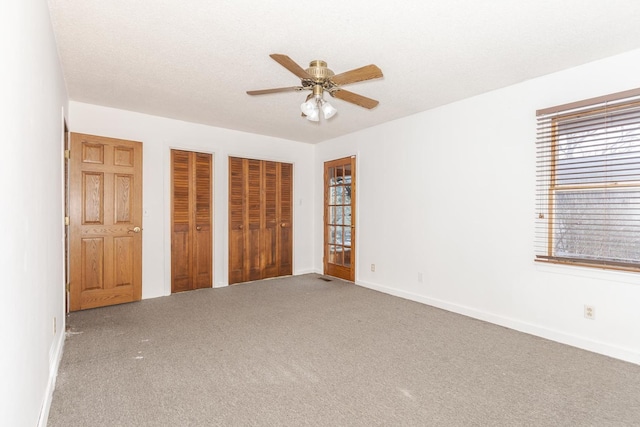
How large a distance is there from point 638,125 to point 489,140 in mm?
1153

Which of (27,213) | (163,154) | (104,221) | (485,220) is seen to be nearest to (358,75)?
(27,213)

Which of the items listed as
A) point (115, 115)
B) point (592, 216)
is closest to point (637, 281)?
point (592, 216)

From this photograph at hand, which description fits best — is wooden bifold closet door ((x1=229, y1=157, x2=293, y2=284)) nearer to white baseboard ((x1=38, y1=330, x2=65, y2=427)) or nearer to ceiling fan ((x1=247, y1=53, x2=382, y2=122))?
white baseboard ((x1=38, y1=330, x2=65, y2=427))

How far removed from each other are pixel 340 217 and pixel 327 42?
3357 millimetres

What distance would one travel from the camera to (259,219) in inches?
214

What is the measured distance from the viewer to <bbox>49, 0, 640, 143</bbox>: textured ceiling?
2.10 m

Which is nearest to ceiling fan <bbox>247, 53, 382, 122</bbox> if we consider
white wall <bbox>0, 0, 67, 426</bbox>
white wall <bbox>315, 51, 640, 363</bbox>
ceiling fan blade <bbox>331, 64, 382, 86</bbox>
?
ceiling fan blade <bbox>331, 64, 382, 86</bbox>

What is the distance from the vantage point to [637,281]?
2.58 m

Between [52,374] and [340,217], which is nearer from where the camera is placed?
[52,374]

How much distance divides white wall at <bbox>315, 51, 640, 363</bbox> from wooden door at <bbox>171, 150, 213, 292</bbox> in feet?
7.65

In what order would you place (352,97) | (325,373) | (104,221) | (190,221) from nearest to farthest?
(325,373), (352,97), (104,221), (190,221)

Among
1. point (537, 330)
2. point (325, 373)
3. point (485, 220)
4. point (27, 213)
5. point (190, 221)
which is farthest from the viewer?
point (190, 221)

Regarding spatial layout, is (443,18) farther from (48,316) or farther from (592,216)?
(48,316)

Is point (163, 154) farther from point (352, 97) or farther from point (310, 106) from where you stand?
point (352, 97)
